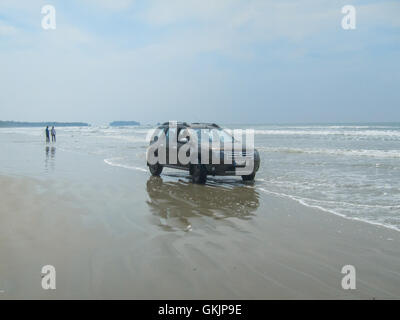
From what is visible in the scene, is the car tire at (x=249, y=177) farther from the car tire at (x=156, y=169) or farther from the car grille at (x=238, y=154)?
the car tire at (x=156, y=169)

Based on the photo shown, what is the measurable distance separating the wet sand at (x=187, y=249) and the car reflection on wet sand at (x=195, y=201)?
0.02 meters

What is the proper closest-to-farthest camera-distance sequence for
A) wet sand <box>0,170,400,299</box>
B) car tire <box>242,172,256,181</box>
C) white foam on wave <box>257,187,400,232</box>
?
wet sand <box>0,170,400,299</box> → white foam on wave <box>257,187,400,232</box> → car tire <box>242,172,256,181</box>

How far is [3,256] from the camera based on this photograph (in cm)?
502

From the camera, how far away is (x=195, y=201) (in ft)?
29.0

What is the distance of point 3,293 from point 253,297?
7.70 feet

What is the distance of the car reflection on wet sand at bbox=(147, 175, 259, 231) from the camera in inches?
283

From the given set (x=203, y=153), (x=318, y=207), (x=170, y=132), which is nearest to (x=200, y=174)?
(x=203, y=153)

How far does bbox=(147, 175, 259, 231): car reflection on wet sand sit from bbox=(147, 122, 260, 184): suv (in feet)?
1.34

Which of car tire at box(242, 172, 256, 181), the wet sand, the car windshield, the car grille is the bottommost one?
the wet sand

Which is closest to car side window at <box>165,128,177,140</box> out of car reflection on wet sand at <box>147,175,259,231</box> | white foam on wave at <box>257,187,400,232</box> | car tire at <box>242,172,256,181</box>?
car reflection on wet sand at <box>147,175,259,231</box>

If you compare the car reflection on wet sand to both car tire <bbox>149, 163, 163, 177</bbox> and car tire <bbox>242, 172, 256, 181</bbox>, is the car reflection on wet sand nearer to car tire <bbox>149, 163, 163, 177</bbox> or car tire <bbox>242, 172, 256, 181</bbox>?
car tire <bbox>242, 172, 256, 181</bbox>

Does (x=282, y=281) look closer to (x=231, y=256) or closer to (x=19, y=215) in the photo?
(x=231, y=256)
